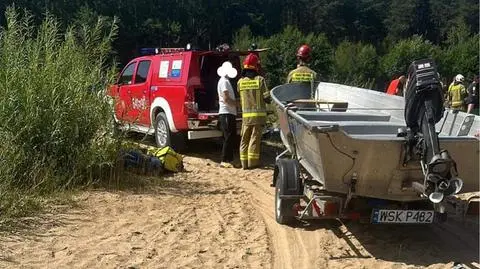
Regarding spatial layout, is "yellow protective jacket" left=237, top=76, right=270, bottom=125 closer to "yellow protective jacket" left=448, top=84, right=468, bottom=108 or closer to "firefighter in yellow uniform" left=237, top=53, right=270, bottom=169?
"firefighter in yellow uniform" left=237, top=53, right=270, bottom=169

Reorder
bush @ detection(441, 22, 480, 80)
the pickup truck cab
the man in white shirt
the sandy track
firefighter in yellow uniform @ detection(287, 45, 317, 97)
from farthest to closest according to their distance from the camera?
bush @ detection(441, 22, 480, 80) < the pickup truck cab < firefighter in yellow uniform @ detection(287, 45, 317, 97) < the man in white shirt < the sandy track

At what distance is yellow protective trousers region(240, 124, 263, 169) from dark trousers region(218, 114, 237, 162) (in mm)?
256

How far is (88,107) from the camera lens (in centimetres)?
808

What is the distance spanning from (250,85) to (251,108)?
39 cm

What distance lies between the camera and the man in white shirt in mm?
10023

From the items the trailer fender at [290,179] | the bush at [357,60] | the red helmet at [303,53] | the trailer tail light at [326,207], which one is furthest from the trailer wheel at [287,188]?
the bush at [357,60]

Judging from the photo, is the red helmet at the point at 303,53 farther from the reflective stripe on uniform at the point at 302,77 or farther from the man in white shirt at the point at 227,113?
the man in white shirt at the point at 227,113

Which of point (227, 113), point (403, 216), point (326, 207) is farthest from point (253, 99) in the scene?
point (403, 216)

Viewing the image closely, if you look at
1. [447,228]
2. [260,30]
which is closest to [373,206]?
[447,228]

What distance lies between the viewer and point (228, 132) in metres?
10.1

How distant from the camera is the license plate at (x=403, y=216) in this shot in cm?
556

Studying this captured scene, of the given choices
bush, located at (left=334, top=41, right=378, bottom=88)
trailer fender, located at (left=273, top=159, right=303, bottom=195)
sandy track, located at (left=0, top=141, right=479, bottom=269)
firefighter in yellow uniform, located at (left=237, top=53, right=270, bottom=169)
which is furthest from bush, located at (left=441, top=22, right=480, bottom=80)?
trailer fender, located at (left=273, top=159, right=303, bottom=195)

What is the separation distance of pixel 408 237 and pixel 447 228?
1.86 ft

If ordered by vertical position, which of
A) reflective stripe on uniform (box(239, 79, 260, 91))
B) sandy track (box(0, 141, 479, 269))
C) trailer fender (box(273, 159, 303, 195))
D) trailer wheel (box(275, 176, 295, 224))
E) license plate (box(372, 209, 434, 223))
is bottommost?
sandy track (box(0, 141, 479, 269))
